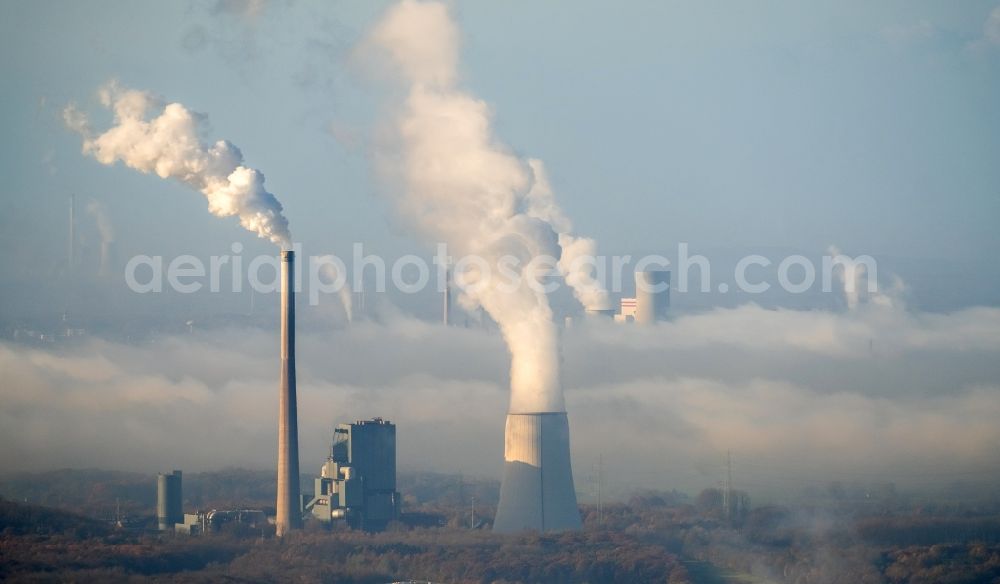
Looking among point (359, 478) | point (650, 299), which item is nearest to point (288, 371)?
point (359, 478)

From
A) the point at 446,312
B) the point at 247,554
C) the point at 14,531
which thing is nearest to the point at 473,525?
the point at 247,554

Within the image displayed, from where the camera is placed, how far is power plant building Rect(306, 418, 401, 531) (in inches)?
2857

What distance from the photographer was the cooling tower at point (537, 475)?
65.4 metres

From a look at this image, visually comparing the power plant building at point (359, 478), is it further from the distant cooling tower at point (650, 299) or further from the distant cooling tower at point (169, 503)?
the distant cooling tower at point (650, 299)

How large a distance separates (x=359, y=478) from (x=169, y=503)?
9404 millimetres

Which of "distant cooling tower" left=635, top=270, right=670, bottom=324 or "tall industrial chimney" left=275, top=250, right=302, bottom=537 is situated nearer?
"tall industrial chimney" left=275, top=250, right=302, bottom=537

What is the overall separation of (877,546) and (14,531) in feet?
122

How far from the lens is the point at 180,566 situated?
216 ft

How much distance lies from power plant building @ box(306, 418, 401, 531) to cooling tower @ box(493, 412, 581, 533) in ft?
25.9

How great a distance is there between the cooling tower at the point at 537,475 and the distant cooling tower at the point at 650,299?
116ft

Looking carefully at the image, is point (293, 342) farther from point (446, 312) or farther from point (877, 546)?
point (446, 312)

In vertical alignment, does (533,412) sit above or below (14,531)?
above

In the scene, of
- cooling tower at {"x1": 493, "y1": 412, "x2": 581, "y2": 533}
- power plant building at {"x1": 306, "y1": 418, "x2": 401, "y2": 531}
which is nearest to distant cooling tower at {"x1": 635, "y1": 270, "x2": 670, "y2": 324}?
power plant building at {"x1": 306, "y1": 418, "x2": 401, "y2": 531}

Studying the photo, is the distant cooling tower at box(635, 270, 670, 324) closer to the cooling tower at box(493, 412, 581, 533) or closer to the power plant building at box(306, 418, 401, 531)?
the power plant building at box(306, 418, 401, 531)
